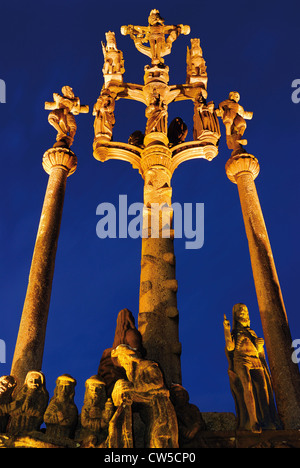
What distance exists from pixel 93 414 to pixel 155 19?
16.4 metres

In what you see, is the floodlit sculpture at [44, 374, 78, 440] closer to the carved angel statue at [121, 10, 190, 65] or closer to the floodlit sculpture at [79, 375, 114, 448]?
the floodlit sculpture at [79, 375, 114, 448]

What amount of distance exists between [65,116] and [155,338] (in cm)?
930

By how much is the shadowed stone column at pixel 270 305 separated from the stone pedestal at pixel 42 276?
5483 mm

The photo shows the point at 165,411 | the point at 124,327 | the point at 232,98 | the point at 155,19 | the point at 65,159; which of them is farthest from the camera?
the point at 155,19

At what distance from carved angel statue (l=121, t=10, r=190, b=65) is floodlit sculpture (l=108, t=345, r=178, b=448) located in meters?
13.5

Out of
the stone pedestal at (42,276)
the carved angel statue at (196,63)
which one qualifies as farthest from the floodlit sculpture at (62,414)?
the carved angel statue at (196,63)

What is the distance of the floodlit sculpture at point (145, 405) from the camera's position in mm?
6031

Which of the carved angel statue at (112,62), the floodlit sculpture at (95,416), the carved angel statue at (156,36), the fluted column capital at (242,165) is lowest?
the floodlit sculpture at (95,416)

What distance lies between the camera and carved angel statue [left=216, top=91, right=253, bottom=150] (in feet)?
51.0

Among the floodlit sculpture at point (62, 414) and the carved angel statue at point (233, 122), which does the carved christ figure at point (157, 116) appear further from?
the floodlit sculpture at point (62, 414)
